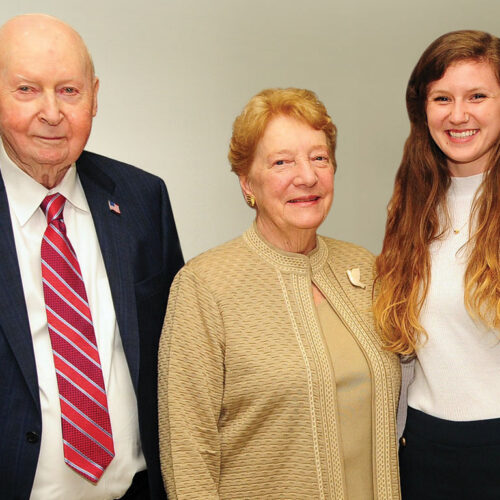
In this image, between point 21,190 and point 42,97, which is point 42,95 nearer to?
point 42,97

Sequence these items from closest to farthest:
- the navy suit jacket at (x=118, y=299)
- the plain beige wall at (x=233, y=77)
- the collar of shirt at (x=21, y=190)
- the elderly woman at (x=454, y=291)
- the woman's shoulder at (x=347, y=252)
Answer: the navy suit jacket at (x=118, y=299), the collar of shirt at (x=21, y=190), the elderly woman at (x=454, y=291), the woman's shoulder at (x=347, y=252), the plain beige wall at (x=233, y=77)

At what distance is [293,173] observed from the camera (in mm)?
1945

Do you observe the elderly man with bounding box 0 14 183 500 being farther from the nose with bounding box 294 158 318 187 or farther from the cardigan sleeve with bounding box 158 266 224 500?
the nose with bounding box 294 158 318 187

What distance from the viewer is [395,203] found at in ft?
7.38

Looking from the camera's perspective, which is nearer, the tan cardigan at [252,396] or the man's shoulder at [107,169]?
the tan cardigan at [252,396]

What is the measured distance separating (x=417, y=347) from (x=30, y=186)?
3.62 ft

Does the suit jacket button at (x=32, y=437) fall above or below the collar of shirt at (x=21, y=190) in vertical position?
below

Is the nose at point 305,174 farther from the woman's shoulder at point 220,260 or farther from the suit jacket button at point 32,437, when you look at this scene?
the suit jacket button at point 32,437

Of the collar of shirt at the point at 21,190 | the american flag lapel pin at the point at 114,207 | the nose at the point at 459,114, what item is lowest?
the american flag lapel pin at the point at 114,207

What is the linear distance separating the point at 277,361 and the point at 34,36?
3.27ft

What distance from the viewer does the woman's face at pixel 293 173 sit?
194 centimetres

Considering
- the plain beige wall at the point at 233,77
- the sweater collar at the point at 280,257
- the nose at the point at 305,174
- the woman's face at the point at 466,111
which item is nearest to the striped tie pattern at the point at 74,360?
the sweater collar at the point at 280,257

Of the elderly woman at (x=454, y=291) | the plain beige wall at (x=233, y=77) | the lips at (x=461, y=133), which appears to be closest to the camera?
the elderly woman at (x=454, y=291)

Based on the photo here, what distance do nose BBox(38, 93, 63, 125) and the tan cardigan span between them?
52 cm
